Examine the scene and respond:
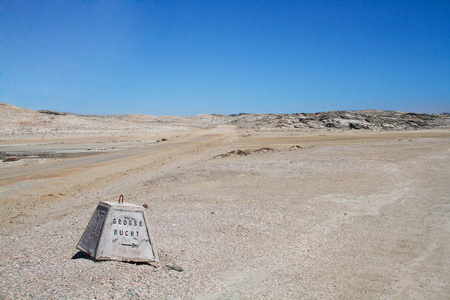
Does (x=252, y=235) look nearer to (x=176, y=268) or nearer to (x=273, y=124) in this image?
(x=176, y=268)

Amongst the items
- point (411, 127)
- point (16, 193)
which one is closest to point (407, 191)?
point (16, 193)

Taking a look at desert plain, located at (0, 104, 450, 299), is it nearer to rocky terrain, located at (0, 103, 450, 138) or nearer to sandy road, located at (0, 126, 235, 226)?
sandy road, located at (0, 126, 235, 226)

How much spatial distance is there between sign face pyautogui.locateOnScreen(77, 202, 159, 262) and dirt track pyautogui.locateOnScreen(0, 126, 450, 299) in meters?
0.17

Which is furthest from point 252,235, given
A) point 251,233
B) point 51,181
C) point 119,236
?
point 51,181

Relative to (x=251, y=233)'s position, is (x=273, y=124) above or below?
→ above

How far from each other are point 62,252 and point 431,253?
20.9 feet

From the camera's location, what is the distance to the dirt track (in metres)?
4.96

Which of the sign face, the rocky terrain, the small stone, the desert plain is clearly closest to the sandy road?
the desert plain

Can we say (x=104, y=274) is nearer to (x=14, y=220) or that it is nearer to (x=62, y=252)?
→ (x=62, y=252)

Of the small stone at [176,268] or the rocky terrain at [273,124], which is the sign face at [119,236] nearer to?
the small stone at [176,268]

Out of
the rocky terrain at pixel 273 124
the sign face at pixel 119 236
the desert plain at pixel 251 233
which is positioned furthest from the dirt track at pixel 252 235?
the rocky terrain at pixel 273 124

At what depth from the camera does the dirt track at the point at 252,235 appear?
195 inches

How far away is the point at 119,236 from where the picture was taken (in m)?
5.35

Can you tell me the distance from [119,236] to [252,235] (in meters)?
2.87
